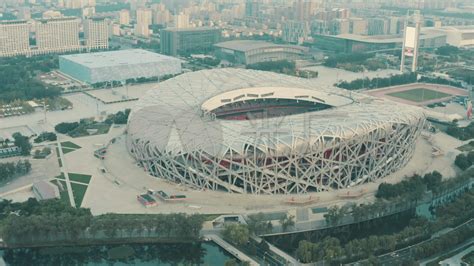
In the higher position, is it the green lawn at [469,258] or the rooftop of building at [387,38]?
the rooftop of building at [387,38]

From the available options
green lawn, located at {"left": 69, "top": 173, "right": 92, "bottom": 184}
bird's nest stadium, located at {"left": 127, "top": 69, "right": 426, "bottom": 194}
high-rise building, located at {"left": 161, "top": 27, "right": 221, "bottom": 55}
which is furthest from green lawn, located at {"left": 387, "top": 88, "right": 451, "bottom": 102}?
high-rise building, located at {"left": 161, "top": 27, "right": 221, "bottom": 55}

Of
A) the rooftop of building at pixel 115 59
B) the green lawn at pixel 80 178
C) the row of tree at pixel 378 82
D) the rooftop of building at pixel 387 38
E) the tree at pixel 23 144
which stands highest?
the rooftop of building at pixel 387 38

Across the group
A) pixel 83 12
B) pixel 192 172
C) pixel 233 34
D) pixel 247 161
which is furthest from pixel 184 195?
pixel 83 12

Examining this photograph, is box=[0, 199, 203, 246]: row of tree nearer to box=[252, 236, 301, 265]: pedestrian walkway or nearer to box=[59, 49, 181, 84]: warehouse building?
box=[252, 236, 301, 265]: pedestrian walkway

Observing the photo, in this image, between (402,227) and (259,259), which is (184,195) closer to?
(259,259)

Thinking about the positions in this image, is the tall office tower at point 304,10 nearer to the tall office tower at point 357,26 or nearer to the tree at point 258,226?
the tall office tower at point 357,26

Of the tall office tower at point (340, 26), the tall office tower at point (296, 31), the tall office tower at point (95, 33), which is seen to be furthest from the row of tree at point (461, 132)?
the tall office tower at point (95, 33)

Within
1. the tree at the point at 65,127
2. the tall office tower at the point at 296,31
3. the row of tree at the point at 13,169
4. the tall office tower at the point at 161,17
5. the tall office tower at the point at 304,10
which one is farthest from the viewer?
the tall office tower at the point at 161,17
